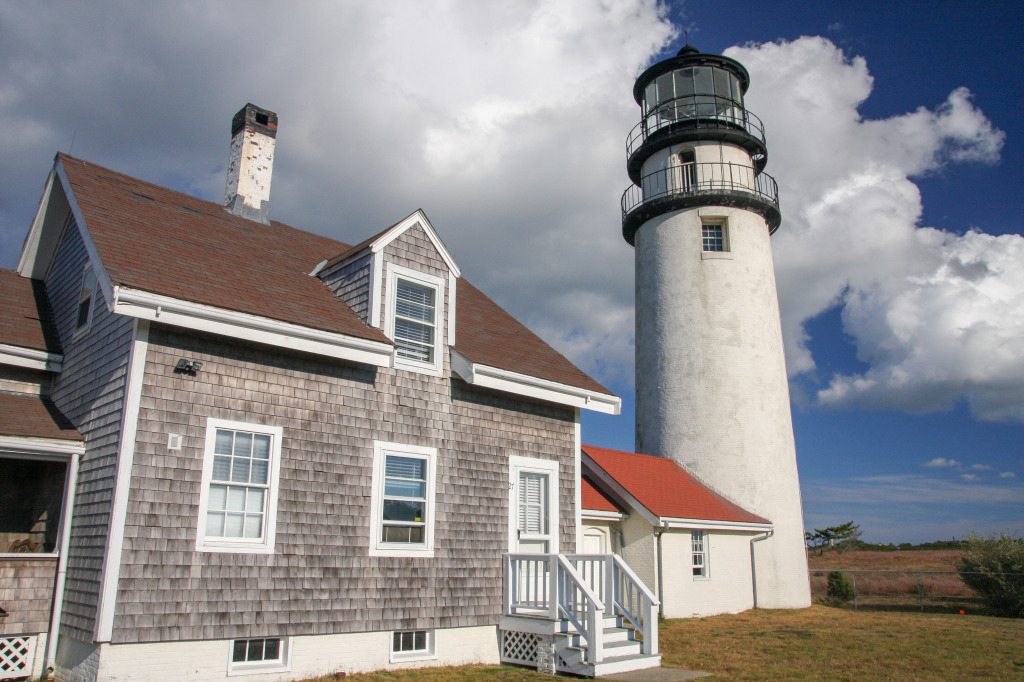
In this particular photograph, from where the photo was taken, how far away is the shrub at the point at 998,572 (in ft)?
66.0

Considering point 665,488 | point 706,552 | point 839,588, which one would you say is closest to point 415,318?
point 665,488

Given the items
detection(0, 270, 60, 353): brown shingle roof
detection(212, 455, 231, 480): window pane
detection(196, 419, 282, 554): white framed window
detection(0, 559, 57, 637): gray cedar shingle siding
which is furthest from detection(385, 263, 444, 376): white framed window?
detection(0, 559, 57, 637): gray cedar shingle siding

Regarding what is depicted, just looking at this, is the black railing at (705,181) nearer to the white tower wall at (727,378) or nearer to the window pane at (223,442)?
the white tower wall at (727,378)

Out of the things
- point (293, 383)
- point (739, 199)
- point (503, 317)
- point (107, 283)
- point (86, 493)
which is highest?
point (739, 199)

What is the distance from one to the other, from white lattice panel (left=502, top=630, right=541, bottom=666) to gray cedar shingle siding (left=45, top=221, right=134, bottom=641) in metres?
6.00

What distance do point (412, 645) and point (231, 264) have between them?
6.25m

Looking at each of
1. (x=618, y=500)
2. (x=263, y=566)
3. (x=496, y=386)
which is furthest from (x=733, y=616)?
(x=263, y=566)

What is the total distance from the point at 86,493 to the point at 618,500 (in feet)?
41.1

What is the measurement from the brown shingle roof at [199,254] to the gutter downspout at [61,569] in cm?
261

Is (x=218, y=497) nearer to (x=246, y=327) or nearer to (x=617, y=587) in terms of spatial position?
(x=246, y=327)

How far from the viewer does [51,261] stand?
12672mm

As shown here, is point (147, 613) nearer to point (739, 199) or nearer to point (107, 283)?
point (107, 283)

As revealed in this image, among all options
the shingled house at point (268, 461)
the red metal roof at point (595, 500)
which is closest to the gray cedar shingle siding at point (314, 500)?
the shingled house at point (268, 461)

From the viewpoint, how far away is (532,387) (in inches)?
499
